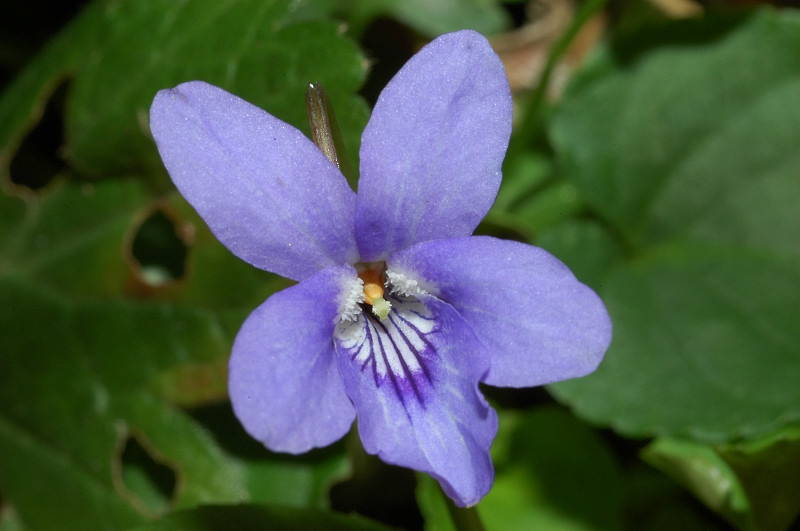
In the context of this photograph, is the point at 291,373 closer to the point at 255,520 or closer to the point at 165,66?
the point at 255,520

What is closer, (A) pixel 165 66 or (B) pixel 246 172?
(B) pixel 246 172

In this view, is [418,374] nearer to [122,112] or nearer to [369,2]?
[122,112]

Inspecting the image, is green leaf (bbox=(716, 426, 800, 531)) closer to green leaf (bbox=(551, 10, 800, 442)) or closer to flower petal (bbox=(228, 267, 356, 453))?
green leaf (bbox=(551, 10, 800, 442))

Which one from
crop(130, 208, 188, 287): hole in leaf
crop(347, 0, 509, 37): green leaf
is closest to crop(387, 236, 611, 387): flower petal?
crop(130, 208, 188, 287): hole in leaf

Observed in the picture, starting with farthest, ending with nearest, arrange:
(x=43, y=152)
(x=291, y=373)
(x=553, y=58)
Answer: (x=43, y=152) < (x=553, y=58) < (x=291, y=373)

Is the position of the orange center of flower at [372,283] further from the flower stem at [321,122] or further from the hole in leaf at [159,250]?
the hole in leaf at [159,250]

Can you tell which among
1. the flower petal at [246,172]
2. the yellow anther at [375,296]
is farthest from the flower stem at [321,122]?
the yellow anther at [375,296]

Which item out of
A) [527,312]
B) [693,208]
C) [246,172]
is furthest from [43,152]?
[693,208]
